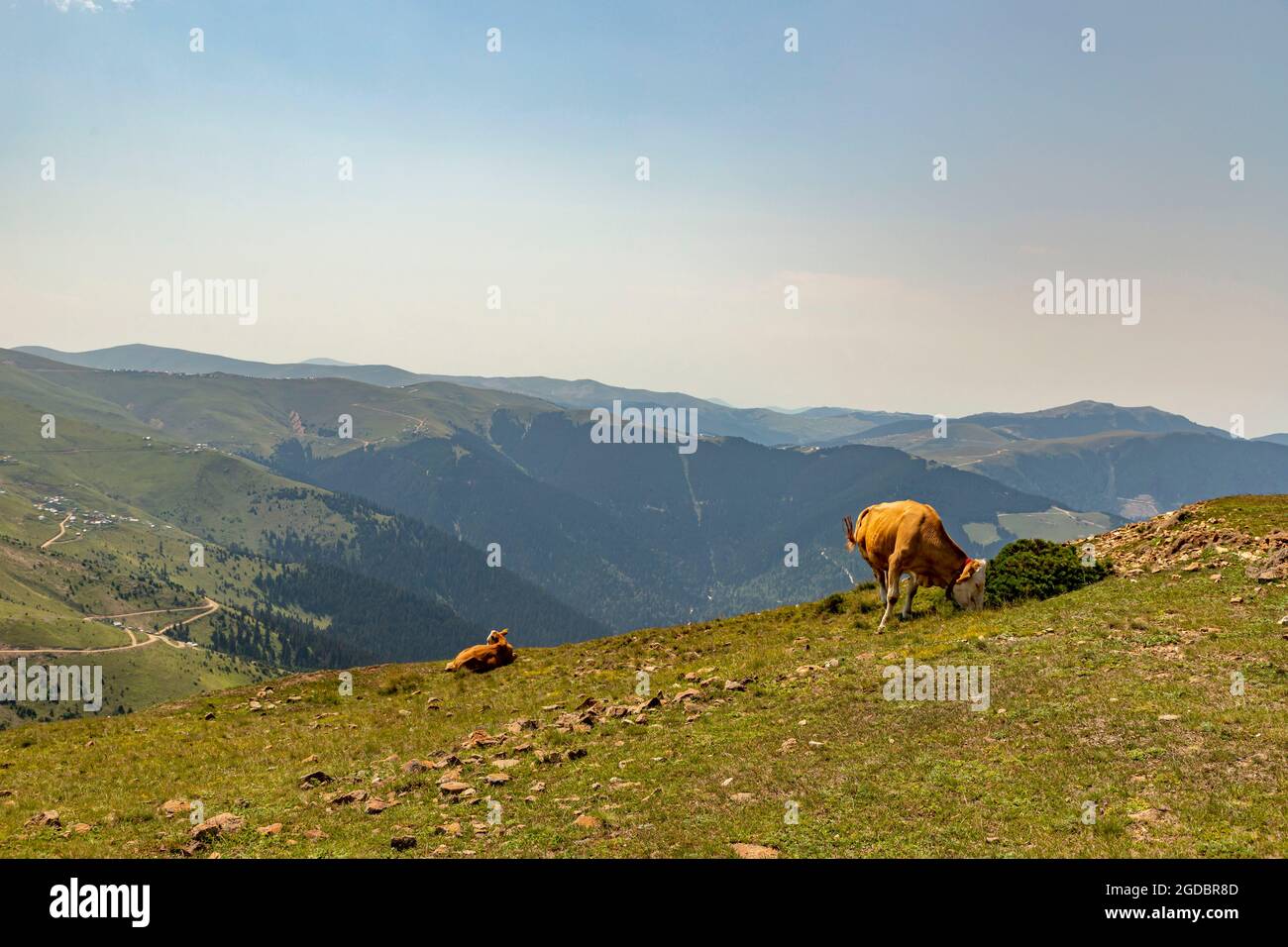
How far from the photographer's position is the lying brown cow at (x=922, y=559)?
1200 inches

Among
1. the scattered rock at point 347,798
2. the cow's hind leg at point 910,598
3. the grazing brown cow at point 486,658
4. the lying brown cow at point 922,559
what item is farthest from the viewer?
the grazing brown cow at point 486,658

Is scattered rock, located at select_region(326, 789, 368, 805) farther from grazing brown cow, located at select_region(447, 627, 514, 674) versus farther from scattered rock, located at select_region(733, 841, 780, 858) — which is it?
grazing brown cow, located at select_region(447, 627, 514, 674)

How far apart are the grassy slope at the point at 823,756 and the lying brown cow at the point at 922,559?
50.6 inches

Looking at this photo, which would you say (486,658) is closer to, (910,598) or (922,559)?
(910,598)

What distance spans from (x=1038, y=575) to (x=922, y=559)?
→ 5.46 meters

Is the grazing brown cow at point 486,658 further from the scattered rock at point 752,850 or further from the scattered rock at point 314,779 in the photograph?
the scattered rock at point 752,850

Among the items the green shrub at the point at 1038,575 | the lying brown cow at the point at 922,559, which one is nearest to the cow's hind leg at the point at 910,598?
the lying brown cow at the point at 922,559

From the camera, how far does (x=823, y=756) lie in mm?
17734

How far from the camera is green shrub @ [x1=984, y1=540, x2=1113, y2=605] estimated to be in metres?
31.1

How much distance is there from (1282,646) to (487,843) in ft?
72.2

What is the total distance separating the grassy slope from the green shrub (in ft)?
4.81

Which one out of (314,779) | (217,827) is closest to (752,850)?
(217,827)
